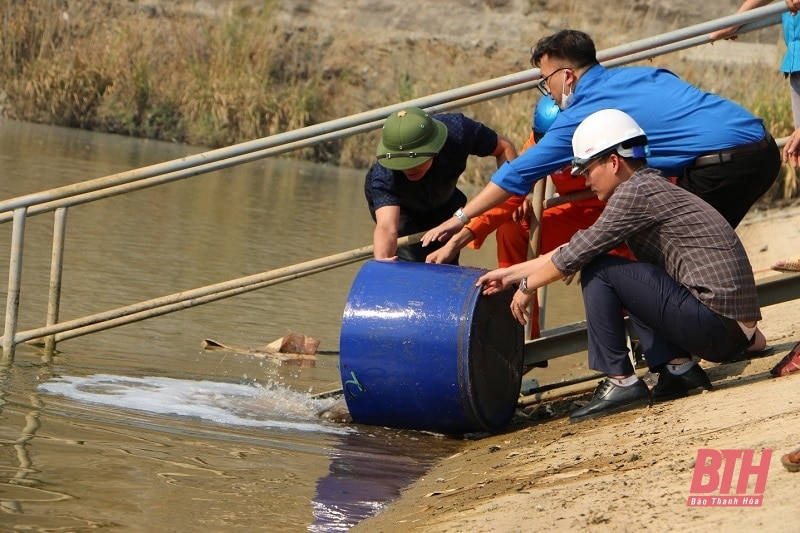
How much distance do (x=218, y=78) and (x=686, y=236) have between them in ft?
51.2

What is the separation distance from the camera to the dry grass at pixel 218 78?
19422 mm

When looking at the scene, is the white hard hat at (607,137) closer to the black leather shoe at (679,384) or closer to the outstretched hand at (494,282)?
the outstretched hand at (494,282)

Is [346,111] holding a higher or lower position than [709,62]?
lower

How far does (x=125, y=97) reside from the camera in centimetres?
2017

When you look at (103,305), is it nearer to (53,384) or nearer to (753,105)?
(53,384)

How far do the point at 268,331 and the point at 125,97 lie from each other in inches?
511

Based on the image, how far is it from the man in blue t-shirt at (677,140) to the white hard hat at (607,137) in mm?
273

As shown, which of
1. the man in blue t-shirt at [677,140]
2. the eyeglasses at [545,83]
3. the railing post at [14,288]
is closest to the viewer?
the man in blue t-shirt at [677,140]

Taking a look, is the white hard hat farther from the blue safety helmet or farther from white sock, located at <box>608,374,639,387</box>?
the blue safety helmet

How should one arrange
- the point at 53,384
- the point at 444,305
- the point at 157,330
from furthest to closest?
1. the point at 157,330
2. the point at 53,384
3. the point at 444,305

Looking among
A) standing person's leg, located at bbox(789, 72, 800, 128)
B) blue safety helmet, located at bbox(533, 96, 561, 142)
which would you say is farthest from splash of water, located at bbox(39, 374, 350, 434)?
standing person's leg, located at bbox(789, 72, 800, 128)

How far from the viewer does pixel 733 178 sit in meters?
5.38

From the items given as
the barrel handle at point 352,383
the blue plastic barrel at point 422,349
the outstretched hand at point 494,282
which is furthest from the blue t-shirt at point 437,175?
the barrel handle at point 352,383

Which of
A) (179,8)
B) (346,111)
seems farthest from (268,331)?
(179,8)
